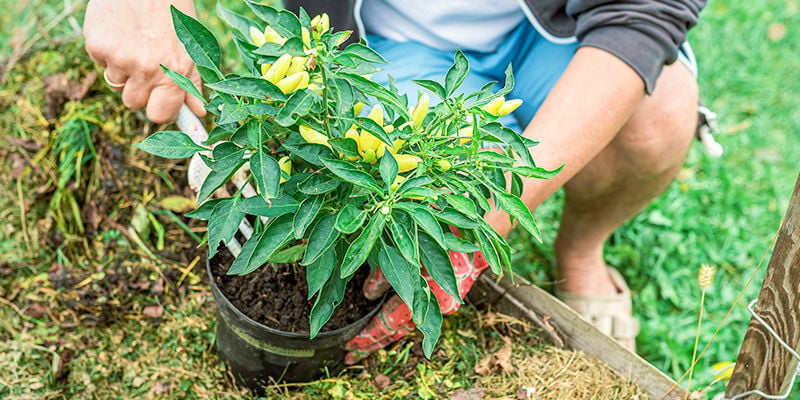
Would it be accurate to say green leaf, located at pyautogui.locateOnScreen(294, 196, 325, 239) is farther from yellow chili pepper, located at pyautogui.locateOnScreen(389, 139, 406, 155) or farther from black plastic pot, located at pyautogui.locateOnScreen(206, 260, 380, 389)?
black plastic pot, located at pyautogui.locateOnScreen(206, 260, 380, 389)

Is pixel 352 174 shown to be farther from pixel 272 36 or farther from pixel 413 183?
pixel 272 36

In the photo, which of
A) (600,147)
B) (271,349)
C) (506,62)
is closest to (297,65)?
(271,349)

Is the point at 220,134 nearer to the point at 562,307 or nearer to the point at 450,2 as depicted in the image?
the point at 450,2

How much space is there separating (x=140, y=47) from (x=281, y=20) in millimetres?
519

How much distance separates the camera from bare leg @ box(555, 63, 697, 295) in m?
1.84

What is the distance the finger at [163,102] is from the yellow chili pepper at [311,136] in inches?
19.1

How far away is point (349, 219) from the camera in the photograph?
3.46 feet

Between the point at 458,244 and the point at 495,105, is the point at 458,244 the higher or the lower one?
the lower one

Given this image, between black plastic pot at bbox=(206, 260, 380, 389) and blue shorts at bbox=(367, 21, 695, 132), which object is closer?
black plastic pot at bbox=(206, 260, 380, 389)

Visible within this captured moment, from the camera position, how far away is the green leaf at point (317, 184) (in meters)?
1.10

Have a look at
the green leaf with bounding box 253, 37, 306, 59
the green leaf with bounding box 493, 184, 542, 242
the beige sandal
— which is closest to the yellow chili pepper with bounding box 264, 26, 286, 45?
the green leaf with bounding box 253, 37, 306, 59

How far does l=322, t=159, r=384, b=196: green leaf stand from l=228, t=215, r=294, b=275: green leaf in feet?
0.48

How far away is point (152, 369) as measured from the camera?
176 cm

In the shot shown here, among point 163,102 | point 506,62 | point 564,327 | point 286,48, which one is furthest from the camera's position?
point 506,62
